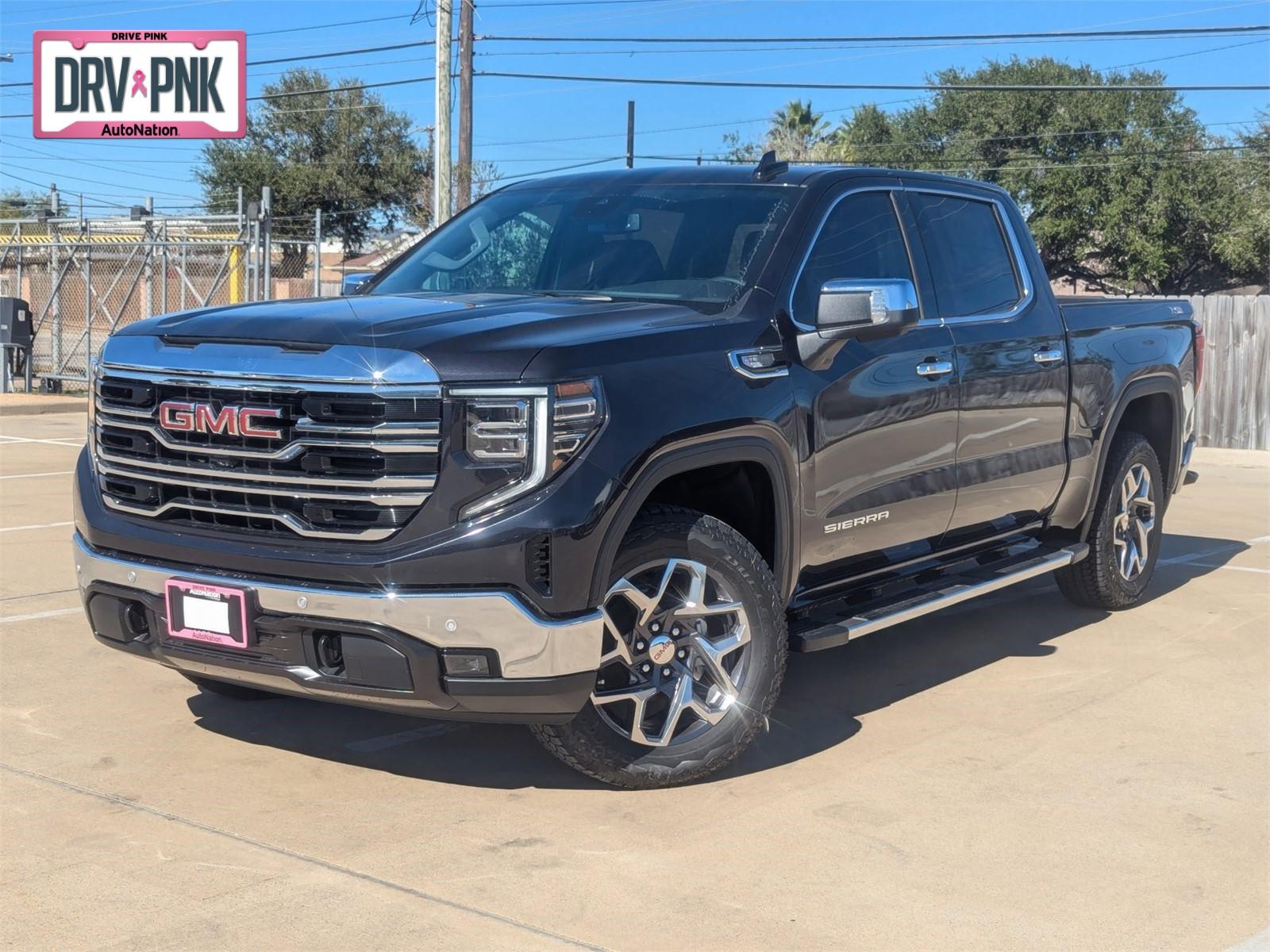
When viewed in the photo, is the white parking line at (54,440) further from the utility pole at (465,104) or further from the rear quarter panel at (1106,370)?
the rear quarter panel at (1106,370)

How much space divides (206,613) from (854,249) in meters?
2.81

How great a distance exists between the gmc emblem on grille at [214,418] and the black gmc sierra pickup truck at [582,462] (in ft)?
0.03

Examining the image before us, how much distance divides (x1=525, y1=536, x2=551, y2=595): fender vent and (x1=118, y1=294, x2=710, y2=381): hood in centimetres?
47

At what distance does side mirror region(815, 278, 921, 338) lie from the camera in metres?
5.04

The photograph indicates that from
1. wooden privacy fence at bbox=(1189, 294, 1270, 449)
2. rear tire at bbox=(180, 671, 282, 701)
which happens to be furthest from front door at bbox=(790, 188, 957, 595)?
wooden privacy fence at bbox=(1189, 294, 1270, 449)

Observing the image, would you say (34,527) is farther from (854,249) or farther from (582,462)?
(582,462)

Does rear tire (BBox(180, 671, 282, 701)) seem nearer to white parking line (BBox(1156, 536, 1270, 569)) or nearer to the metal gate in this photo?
white parking line (BBox(1156, 536, 1270, 569))

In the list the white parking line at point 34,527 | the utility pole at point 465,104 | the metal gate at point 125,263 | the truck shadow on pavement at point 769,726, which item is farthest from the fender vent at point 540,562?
the utility pole at point 465,104

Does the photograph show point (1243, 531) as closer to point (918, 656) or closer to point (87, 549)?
point (918, 656)

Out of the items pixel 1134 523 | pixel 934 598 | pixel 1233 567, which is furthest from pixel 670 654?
pixel 1233 567

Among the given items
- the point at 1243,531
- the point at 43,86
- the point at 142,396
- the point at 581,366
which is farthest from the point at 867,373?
the point at 43,86

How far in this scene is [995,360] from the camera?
6188 mm

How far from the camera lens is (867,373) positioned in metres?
5.40

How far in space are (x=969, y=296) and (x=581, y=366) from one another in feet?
8.55
